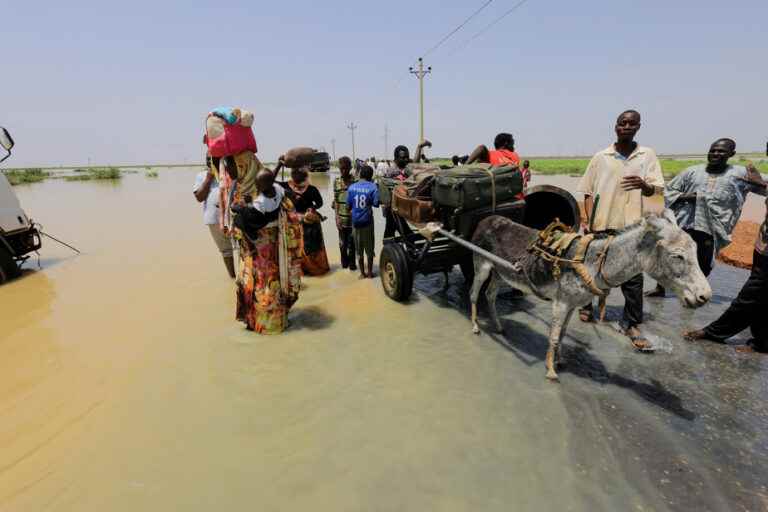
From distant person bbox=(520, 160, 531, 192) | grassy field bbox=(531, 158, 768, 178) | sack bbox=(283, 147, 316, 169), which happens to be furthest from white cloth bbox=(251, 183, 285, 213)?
grassy field bbox=(531, 158, 768, 178)

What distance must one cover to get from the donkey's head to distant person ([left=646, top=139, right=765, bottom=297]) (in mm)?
2888

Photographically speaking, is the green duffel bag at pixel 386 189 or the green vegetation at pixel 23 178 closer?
the green duffel bag at pixel 386 189

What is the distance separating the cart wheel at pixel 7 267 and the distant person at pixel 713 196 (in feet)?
41.2

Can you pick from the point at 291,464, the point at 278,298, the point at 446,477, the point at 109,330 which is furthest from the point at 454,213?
the point at 109,330

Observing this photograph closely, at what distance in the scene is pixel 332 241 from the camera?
11219mm

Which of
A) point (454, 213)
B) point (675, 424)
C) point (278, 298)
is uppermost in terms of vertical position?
point (454, 213)

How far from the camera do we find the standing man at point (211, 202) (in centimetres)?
566

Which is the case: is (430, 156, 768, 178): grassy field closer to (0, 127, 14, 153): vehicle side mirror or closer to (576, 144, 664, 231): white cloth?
(576, 144, 664, 231): white cloth

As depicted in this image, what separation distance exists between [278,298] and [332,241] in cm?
645

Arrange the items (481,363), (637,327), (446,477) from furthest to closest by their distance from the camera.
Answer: (637,327) → (481,363) → (446,477)

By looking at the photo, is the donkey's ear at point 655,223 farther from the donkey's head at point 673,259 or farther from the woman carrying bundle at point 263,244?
the woman carrying bundle at point 263,244

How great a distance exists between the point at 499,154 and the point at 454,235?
175cm

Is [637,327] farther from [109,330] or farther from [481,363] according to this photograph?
[109,330]

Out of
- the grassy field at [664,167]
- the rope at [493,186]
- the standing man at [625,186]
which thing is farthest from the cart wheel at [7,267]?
the grassy field at [664,167]
